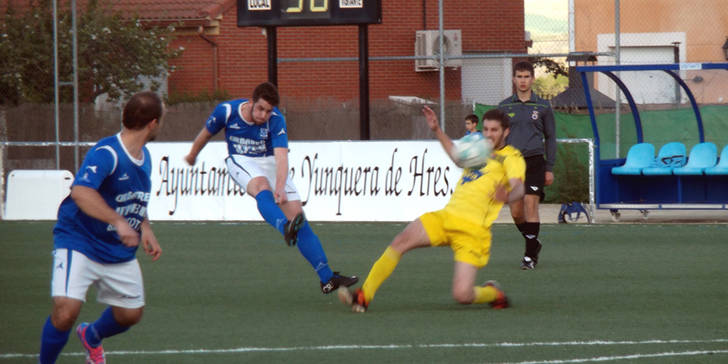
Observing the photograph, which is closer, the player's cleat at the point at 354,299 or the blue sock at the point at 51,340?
the blue sock at the point at 51,340

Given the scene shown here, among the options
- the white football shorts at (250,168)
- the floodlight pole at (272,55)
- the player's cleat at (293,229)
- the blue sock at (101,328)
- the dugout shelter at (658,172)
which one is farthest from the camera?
the floodlight pole at (272,55)

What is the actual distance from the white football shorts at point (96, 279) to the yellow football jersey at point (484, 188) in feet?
9.21

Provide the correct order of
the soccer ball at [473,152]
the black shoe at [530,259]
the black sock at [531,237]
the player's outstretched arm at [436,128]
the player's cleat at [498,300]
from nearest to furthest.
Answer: the player's outstretched arm at [436,128]
the soccer ball at [473,152]
the player's cleat at [498,300]
the black sock at [531,237]
the black shoe at [530,259]

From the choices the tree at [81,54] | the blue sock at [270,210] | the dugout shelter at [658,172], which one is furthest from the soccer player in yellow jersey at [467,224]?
the tree at [81,54]

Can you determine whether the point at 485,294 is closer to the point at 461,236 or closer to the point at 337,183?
the point at 461,236

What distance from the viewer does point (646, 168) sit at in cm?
1706

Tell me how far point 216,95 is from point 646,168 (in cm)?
1120

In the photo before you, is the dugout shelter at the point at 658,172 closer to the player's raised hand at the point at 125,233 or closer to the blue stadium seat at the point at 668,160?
the blue stadium seat at the point at 668,160

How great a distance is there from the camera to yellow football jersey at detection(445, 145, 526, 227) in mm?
8305

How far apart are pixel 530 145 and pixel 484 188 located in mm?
2904

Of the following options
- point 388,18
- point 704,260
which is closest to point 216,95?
point 388,18

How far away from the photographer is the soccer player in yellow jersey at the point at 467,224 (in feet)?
27.0

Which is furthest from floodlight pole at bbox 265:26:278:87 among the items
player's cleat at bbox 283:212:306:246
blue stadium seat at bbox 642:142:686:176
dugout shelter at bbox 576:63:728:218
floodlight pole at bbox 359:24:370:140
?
player's cleat at bbox 283:212:306:246

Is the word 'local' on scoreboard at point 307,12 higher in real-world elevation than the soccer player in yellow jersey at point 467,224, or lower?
higher
